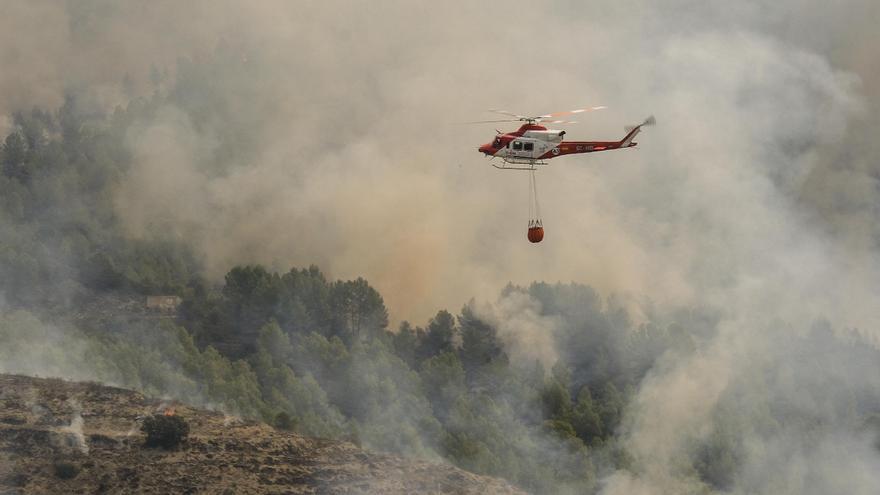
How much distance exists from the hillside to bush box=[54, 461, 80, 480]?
216 mm

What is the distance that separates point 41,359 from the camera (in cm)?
14012

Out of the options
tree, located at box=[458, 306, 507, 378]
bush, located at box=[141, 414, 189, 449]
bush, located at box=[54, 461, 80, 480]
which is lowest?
bush, located at box=[54, 461, 80, 480]

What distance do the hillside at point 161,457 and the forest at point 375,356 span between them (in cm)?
1283

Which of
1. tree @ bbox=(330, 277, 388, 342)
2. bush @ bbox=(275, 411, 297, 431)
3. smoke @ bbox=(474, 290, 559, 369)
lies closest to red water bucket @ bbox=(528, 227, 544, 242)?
bush @ bbox=(275, 411, 297, 431)

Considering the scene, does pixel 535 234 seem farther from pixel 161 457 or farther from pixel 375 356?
pixel 375 356

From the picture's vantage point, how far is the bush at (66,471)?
116625mm

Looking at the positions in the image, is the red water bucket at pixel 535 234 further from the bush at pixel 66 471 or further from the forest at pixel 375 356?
the bush at pixel 66 471

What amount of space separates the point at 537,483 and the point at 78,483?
1495 inches

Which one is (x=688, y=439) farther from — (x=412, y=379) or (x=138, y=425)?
(x=138, y=425)

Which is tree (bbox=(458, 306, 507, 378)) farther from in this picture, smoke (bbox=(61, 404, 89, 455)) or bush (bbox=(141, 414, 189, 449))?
smoke (bbox=(61, 404, 89, 455))

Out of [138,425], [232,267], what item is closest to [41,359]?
[138,425]

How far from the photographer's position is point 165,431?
12162 cm

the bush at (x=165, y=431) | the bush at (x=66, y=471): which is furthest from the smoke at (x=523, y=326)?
the bush at (x=66, y=471)

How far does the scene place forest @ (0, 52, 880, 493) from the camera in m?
146
